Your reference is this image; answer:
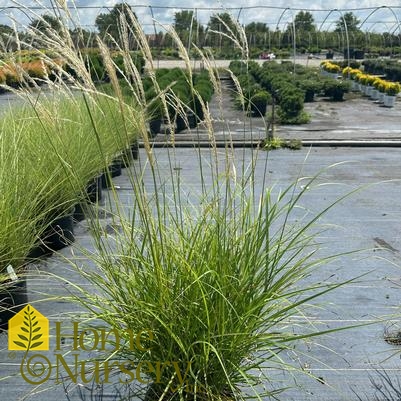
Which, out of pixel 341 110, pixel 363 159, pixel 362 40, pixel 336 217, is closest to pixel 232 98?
pixel 341 110

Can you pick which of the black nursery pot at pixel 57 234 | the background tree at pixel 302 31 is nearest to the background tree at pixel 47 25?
the black nursery pot at pixel 57 234

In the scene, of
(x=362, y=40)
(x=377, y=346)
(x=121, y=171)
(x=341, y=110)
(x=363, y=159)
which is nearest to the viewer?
(x=377, y=346)

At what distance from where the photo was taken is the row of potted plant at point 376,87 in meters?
12.1

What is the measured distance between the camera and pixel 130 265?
171 centimetres

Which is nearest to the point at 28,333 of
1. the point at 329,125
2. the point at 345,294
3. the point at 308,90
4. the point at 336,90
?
the point at 345,294

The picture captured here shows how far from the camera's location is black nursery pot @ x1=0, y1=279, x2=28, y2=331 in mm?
2307

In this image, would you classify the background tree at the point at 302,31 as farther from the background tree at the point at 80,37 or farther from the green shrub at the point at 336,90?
the background tree at the point at 80,37

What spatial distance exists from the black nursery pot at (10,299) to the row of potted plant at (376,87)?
11.1 meters

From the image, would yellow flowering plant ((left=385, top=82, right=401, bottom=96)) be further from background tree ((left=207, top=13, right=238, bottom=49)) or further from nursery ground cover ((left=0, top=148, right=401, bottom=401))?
nursery ground cover ((left=0, top=148, right=401, bottom=401))

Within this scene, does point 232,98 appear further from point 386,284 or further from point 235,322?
point 235,322

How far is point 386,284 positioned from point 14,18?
7.02ft

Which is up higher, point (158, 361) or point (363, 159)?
point (158, 361)

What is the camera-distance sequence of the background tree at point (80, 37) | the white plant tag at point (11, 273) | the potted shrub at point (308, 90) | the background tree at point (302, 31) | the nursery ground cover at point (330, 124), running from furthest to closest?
the background tree at point (302, 31)
the potted shrub at point (308, 90)
the nursery ground cover at point (330, 124)
the white plant tag at point (11, 273)
the background tree at point (80, 37)

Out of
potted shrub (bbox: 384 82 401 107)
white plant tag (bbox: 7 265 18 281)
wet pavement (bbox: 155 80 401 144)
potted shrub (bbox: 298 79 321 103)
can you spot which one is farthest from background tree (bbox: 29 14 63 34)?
potted shrub (bbox: 298 79 321 103)
